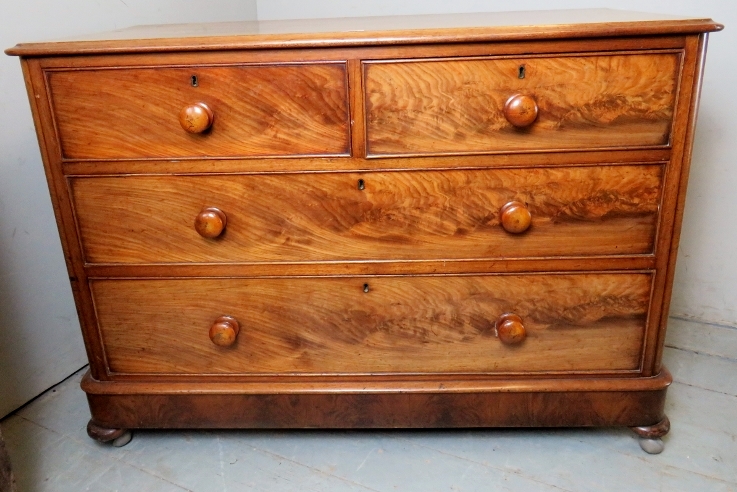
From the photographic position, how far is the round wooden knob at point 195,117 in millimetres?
1117

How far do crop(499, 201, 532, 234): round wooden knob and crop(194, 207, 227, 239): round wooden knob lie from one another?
558mm

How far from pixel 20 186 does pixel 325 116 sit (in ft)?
2.84

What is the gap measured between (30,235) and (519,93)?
124 centimetres

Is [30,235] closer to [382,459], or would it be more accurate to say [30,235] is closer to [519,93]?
[382,459]

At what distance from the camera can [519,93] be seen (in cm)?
111

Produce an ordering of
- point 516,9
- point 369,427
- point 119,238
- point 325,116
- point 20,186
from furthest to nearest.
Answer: point 516,9 < point 20,186 < point 369,427 < point 119,238 < point 325,116

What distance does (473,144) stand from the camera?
45.4 inches

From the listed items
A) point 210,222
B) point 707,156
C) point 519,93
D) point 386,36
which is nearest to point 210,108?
point 210,222

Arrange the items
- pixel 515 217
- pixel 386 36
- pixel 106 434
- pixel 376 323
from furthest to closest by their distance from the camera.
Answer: pixel 106 434 → pixel 376 323 → pixel 515 217 → pixel 386 36

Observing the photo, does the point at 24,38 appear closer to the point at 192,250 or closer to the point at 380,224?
the point at 192,250

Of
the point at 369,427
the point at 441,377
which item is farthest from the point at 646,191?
the point at 369,427

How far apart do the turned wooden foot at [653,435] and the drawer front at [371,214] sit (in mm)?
430

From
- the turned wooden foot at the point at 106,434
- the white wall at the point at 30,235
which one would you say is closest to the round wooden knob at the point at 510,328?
the turned wooden foot at the point at 106,434

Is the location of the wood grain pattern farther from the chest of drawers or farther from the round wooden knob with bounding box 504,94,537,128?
the round wooden knob with bounding box 504,94,537,128
